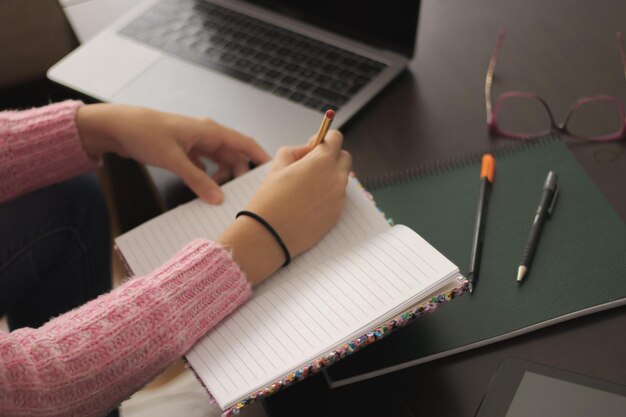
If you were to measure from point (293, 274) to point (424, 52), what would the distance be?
47cm

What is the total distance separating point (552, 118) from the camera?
2.89ft

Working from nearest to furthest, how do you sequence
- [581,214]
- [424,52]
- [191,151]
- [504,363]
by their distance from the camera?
[504,363] < [581,214] < [191,151] < [424,52]

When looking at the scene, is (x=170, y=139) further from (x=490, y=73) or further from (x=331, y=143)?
(x=490, y=73)

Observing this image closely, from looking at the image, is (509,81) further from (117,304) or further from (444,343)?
(117,304)

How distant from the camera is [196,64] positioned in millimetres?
1050

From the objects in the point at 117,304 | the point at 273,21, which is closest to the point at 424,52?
the point at 273,21

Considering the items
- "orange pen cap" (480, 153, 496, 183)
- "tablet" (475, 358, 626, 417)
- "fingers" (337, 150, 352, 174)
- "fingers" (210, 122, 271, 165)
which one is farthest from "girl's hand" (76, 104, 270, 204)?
A: "tablet" (475, 358, 626, 417)

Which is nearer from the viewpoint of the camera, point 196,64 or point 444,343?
point 444,343

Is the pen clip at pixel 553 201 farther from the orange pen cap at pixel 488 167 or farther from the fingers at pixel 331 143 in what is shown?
the fingers at pixel 331 143

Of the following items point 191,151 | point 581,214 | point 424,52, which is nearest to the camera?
point 581,214

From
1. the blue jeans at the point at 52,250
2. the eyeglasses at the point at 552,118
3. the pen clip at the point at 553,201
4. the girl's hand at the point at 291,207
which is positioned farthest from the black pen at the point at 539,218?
the blue jeans at the point at 52,250

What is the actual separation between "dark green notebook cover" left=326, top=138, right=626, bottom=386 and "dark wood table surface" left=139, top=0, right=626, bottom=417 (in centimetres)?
2

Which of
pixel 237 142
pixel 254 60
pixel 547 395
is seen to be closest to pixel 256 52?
pixel 254 60

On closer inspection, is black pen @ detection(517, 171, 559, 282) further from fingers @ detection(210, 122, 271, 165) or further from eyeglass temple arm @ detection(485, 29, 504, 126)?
fingers @ detection(210, 122, 271, 165)
